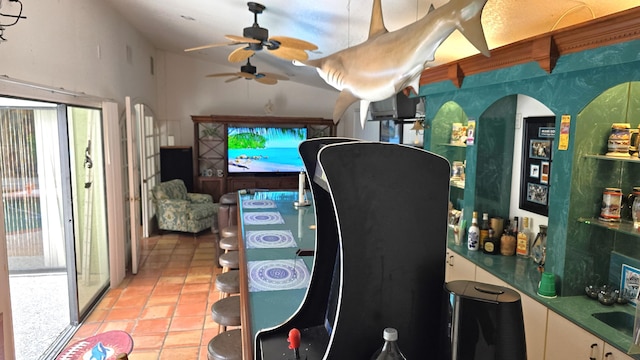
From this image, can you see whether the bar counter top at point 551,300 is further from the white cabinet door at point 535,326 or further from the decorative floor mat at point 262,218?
the decorative floor mat at point 262,218

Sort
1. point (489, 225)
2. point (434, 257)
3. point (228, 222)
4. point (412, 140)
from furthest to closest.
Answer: point (412, 140) < point (228, 222) < point (489, 225) < point (434, 257)

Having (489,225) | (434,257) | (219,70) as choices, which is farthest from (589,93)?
(219,70)

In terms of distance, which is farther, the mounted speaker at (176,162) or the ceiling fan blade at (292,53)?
the mounted speaker at (176,162)

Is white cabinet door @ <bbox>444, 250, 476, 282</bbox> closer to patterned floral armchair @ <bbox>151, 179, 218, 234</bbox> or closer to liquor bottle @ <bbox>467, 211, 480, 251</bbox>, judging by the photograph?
liquor bottle @ <bbox>467, 211, 480, 251</bbox>

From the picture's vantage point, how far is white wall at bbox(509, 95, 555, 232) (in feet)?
9.25

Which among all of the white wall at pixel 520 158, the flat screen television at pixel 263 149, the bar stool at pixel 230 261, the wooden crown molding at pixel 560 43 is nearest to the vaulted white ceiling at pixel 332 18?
the wooden crown molding at pixel 560 43

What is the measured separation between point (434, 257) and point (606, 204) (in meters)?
1.62

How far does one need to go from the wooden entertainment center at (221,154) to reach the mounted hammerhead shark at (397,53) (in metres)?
5.75

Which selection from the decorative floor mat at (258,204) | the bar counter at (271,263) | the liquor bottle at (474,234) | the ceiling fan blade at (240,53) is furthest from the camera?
the decorative floor mat at (258,204)

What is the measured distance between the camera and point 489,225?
122 inches

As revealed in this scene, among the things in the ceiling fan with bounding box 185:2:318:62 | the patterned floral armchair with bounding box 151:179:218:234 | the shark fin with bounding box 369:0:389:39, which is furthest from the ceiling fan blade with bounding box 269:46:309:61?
the patterned floral armchair with bounding box 151:179:218:234

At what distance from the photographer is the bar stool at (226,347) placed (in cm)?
183

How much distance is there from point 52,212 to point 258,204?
2366 millimetres

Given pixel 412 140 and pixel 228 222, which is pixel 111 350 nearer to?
pixel 228 222
